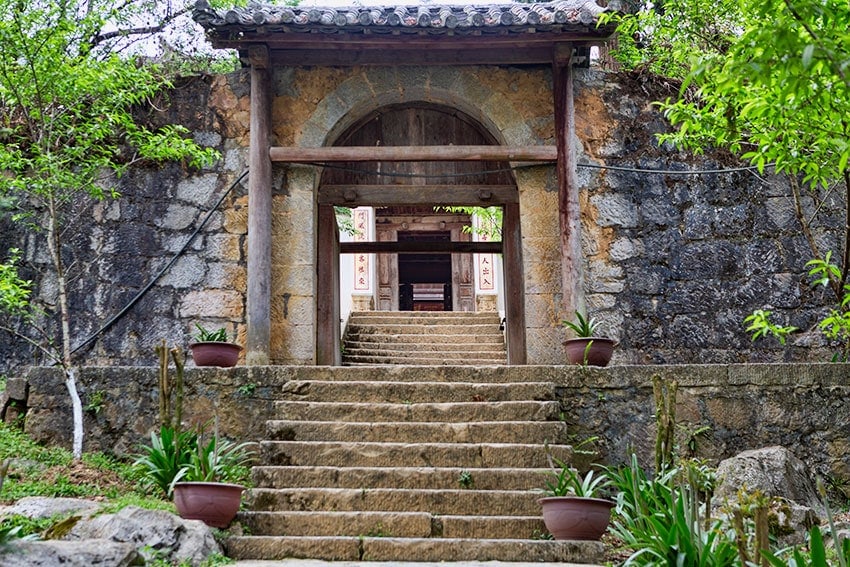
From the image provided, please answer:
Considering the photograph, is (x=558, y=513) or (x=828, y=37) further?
(x=558, y=513)

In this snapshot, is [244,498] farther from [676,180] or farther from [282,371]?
[676,180]

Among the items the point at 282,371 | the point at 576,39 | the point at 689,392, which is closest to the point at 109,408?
the point at 282,371

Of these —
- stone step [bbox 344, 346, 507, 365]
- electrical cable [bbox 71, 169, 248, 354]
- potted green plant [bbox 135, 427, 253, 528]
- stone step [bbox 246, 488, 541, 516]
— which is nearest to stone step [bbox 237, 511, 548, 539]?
stone step [bbox 246, 488, 541, 516]

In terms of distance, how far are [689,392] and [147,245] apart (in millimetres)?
4451

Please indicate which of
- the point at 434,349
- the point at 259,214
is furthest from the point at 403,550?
the point at 434,349

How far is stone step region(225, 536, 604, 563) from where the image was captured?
439cm

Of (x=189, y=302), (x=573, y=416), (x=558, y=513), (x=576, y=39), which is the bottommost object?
(x=558, y=513)

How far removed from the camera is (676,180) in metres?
7.55

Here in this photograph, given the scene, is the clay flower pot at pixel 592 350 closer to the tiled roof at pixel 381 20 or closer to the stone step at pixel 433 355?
the tiled roof at pixel 381 20

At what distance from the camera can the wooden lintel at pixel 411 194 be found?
26.8ft

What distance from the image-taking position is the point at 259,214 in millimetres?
7023

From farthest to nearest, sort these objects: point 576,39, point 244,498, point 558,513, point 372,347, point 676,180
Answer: point 372,347
point 676,180
point 576,39
point 244,498
point 558,513

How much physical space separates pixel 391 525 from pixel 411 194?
4102 mm

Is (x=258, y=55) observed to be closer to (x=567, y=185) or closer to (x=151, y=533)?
(x=567, y=185)
